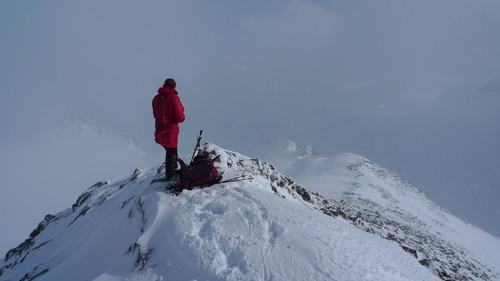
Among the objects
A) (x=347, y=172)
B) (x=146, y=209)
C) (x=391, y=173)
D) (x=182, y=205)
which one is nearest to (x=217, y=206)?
(x=182, y=205)

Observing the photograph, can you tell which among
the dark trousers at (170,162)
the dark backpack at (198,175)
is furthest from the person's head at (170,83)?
the dark backpack at (198,175)

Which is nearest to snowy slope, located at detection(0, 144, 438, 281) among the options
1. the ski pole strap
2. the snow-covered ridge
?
the snow-covered ridge

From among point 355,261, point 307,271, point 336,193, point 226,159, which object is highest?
point 336,193

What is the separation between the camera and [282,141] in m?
152

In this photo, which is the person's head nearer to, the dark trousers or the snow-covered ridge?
the dark trousers

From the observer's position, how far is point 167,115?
9.80m

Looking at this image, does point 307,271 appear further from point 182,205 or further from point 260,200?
point 182,205

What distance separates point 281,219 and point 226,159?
4.53 m

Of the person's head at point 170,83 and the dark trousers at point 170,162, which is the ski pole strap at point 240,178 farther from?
the person's head at point 170,83

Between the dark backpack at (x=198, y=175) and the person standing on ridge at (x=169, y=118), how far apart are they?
820 millimetres

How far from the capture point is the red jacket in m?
9.68

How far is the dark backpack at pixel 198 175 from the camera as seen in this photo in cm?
946

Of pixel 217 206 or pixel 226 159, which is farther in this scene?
pixel 226 159

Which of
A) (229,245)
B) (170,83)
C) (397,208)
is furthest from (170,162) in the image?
(397,208)
